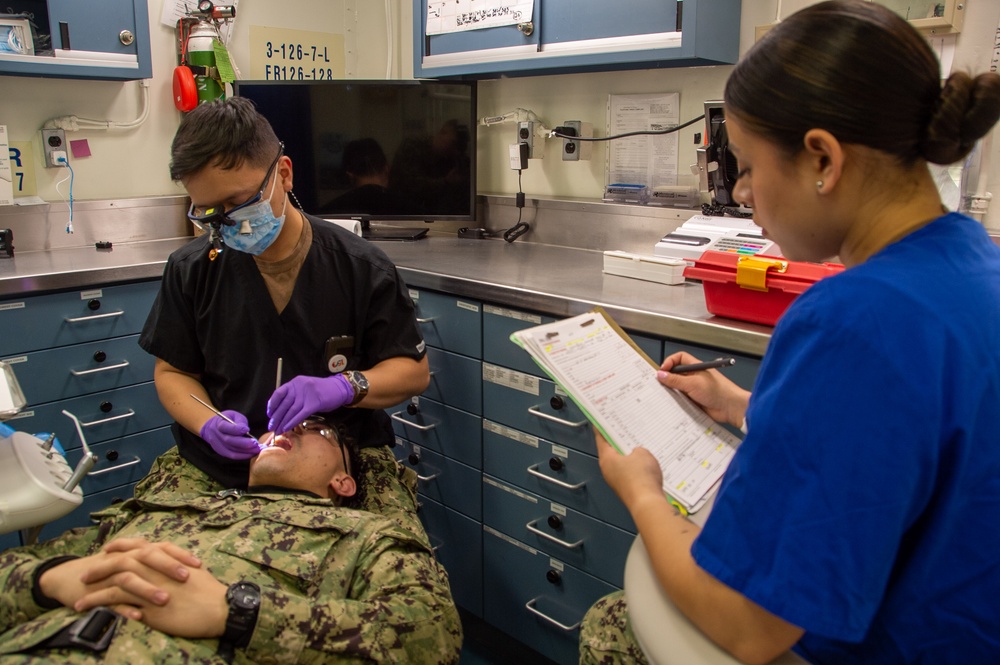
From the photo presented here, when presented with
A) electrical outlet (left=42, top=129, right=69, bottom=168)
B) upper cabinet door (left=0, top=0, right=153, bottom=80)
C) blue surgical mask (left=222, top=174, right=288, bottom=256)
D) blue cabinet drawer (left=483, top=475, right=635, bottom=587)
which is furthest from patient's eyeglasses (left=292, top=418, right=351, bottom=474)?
electrical outlet (left=42, top=129, right=69, bottom=168)

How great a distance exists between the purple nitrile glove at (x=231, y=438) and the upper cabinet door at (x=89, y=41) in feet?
4.77

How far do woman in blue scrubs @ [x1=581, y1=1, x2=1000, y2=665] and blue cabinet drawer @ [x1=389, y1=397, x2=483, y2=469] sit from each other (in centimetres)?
128

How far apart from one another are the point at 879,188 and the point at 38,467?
125cm

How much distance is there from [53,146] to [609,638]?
98.7 inches

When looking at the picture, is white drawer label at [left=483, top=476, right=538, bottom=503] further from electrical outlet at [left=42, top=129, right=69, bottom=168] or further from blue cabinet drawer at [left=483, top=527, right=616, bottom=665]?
electrical outlet at [left=42, top=129, right=69, bottom=168]

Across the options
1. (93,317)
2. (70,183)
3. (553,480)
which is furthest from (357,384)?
(70,183)

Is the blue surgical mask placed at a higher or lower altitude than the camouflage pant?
higher

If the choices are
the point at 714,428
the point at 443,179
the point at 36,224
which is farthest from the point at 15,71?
the point at 714,428

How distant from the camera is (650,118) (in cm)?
256

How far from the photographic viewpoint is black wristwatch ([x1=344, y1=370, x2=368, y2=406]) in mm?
1762

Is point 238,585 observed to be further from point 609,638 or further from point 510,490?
point 510,490

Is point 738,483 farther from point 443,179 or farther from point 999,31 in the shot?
point 443,179

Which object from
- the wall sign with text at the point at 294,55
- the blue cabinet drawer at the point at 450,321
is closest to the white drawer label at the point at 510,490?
the blue cabinet drawer at the point at 450,321

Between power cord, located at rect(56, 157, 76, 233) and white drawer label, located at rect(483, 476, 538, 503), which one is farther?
power cord, located at rect(56, 157, 76, 233)
